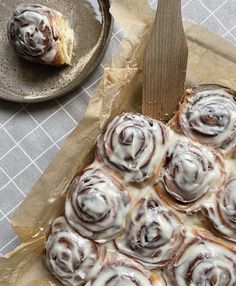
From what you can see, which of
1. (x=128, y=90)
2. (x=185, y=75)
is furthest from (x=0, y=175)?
(x=185, y=75)

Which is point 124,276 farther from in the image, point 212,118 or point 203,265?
point 212,118

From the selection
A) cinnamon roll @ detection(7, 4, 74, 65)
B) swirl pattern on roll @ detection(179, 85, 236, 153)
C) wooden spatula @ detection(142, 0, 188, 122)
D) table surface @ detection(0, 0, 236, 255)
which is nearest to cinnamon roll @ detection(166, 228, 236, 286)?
swirl pattern on roll @ detection(179, 85, 236, 153)

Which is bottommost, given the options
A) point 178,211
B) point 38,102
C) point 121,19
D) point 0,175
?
point 0,175

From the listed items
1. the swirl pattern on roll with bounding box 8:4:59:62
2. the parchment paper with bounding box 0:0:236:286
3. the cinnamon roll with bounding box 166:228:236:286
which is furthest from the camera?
the swirl pattern on roll with bounding box 8:4:59:62

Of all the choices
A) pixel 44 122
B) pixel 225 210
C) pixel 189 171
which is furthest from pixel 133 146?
pixel 44 122

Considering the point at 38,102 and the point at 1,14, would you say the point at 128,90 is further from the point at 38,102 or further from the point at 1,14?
the point at 1,14

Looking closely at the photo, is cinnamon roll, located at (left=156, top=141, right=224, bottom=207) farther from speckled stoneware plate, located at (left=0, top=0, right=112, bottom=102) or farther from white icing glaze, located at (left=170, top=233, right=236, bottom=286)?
speckled stoneware plate, located at (left=0, top=0, right=112, bottom=102)
